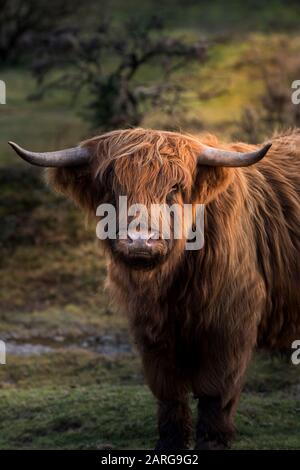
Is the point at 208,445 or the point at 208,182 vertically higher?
the point at 208,182

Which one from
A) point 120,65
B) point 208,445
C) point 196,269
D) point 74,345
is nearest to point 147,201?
point 196,269

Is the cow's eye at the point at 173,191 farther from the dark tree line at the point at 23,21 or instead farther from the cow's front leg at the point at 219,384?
the dark tree line at the point at 23,21

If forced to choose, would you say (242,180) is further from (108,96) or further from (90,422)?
(108,96)

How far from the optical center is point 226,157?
18.1 ft

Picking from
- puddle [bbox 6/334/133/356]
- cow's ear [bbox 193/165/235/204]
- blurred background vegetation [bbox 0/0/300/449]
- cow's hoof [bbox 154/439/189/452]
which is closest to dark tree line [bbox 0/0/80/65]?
blurred background vegetation [bbox 0/0/300/449]

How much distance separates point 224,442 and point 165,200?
1.55 meters

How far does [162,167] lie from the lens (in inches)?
212

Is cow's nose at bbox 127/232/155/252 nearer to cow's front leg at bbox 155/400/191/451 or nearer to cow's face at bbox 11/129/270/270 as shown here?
cow's face at bbox 11/129/270/270

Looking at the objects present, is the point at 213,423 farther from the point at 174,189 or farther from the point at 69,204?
the point at 69,204

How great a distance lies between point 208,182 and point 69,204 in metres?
7.56

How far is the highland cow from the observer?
17.9 ft

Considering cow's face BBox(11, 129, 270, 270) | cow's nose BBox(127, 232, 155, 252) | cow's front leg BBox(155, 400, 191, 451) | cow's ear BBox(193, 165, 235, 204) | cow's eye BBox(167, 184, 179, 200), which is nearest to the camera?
cow's nose BBox(127, 232, 155, 252)

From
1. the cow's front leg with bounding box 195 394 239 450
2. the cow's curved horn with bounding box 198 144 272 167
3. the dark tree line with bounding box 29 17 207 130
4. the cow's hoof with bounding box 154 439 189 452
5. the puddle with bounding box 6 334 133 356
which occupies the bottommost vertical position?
the cow's hoof with bounding box 154 439 189 452
